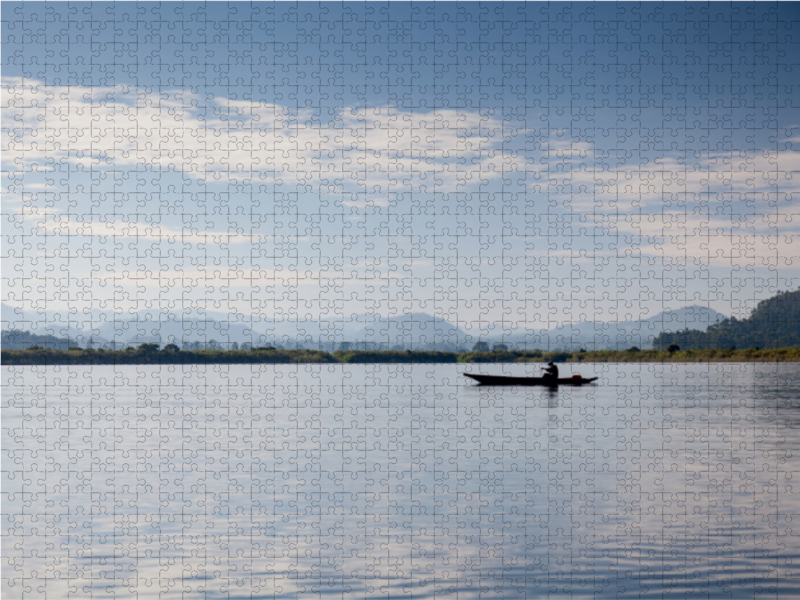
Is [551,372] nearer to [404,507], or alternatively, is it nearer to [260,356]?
[260,356]

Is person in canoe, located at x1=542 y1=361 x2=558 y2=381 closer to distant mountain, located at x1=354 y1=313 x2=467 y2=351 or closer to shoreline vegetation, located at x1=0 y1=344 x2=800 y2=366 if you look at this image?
shoreline vegetation, located at x1=0 y1=344 x2=800 y2=366

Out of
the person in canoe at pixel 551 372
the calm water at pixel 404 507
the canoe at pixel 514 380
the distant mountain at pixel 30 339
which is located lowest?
the calm water at pixel 404 507

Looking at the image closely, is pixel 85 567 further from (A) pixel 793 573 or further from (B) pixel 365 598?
(A) pixel 793 573

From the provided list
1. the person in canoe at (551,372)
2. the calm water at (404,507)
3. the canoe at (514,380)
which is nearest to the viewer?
the calm water at (404,507)

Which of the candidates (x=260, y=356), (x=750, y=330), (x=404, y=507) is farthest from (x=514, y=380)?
(x=404, y=507)

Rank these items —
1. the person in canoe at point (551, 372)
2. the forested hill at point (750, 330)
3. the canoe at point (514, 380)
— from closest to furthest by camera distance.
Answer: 1. the forested hill at point (750, 330)
2. the canoe at point (514, 380)
3. the person in canoe at point (551, 372)

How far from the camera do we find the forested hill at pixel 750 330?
81.4ft

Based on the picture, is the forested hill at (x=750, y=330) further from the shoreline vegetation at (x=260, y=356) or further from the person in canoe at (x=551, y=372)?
the person in canoe at (x=551, y=372)

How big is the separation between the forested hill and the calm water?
3.44m

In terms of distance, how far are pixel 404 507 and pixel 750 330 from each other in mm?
13413

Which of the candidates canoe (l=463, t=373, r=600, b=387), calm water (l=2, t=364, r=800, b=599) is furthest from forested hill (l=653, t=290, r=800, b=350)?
canoe (l=463, t=373, r=600, b=387)

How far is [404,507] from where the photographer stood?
60.6ft

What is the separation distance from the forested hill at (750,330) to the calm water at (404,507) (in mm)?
3444

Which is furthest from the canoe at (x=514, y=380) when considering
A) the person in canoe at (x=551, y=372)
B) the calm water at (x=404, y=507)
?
the calm water at (x=404, y=507)
